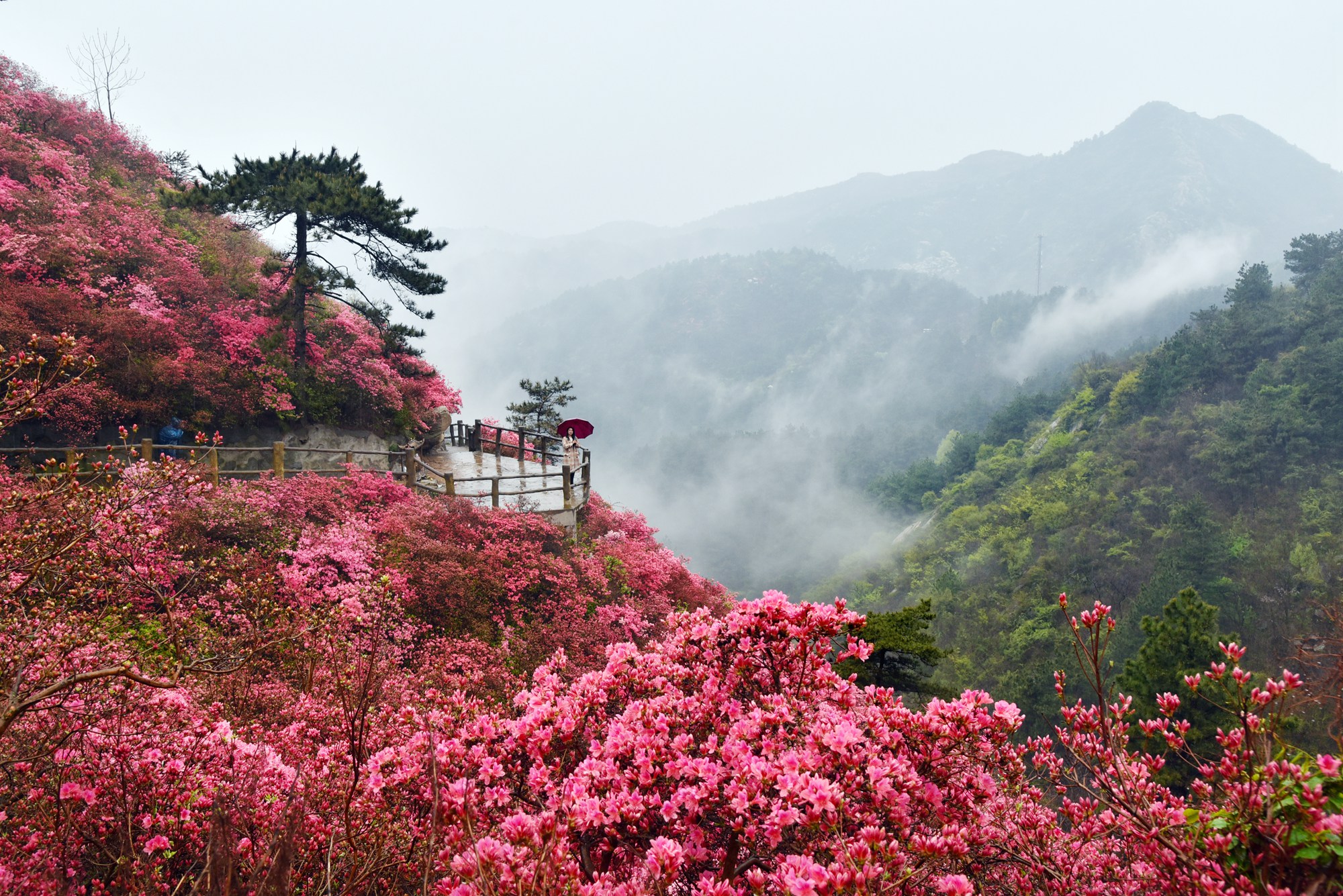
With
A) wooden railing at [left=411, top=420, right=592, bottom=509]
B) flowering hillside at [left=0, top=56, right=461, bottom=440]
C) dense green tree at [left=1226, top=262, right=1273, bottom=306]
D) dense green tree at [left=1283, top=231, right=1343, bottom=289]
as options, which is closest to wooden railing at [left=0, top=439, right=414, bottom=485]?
flowering hillside at [left=0, top=56, right=461, bottom=440]

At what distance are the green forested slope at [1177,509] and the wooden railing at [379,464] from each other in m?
15.5

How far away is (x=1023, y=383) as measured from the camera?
3669 inches

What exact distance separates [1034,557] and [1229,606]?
12.5 meters

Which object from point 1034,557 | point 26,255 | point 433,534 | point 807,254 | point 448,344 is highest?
point 807,254

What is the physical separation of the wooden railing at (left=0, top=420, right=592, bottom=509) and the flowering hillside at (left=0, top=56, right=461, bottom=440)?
763mm

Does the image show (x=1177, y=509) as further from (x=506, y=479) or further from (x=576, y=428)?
(x=506, y=479)

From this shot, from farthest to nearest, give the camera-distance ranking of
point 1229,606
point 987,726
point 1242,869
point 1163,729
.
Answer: point 1229,606
point 987,726
point 1163,729
point 1242,869

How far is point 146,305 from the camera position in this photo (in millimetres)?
12242

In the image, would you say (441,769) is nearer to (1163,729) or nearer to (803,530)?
(1163,729)

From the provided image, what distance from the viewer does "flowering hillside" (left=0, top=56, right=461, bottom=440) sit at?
11.2m

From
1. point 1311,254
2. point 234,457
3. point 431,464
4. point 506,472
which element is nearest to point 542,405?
point 431,464

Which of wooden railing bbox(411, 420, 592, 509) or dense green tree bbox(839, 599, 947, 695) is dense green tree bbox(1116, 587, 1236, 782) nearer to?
dense green tree bbox(839, 599, 947, 695)

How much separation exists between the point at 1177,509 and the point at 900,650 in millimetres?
29641

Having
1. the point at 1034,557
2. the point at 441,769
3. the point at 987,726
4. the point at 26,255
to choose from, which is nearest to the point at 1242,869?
the point at 987,726
